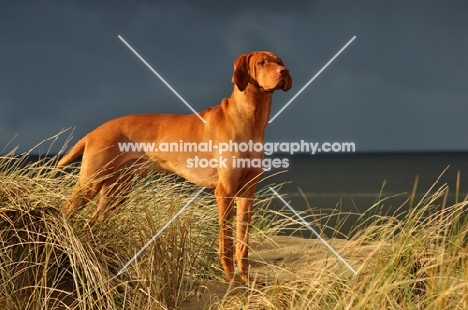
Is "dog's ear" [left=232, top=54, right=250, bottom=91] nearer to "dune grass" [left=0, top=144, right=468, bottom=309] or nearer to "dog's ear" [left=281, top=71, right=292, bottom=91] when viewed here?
"dog's ear" [left=281, top=71, right=292, bottom=91]

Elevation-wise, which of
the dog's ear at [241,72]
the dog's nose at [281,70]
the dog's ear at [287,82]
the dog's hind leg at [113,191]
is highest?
the dog's ear at [241,72]

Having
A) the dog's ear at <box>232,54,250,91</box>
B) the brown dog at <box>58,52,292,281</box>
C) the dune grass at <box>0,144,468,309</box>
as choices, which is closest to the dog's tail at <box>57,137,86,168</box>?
the brown dog at <box>58,52,292,281</box>

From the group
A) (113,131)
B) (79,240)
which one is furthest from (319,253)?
(79,240)

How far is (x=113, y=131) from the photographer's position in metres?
5.33

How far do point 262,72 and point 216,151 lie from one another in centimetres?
75

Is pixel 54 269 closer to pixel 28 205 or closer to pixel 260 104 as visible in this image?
pixel 28 205

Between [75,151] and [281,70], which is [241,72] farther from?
[75,151]

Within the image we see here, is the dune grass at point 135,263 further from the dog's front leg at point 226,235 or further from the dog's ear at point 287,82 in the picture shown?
the dog's ear at point 287,82

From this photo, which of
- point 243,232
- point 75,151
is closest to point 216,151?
point 243,232

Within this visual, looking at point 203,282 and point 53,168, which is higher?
point 53,168

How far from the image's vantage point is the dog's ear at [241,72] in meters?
4.61

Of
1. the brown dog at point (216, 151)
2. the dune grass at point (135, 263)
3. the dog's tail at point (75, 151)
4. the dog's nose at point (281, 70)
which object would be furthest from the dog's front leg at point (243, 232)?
the dog's tail at point (75, 151)

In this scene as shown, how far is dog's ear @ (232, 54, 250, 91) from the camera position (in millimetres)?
4609

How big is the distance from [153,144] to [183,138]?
0.21 m
